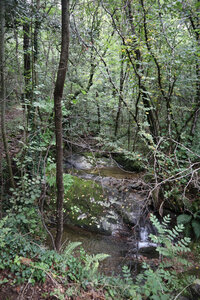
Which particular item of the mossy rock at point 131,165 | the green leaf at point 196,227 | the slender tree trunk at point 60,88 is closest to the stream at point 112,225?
the green leaf at point 196,227

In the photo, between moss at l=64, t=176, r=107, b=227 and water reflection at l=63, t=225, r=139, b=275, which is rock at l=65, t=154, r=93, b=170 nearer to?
moss at l=64, t=176, r=107, b=227

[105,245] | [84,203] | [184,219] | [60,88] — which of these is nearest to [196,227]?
[184,219]

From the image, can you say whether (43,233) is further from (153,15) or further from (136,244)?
(153,15)

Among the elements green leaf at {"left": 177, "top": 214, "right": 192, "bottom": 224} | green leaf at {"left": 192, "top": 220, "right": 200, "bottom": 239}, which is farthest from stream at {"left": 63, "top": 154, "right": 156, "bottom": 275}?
green leaf at {"left": 192, "top": 220, "right": 200, "bottom": 239}

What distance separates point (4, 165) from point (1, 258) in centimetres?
271

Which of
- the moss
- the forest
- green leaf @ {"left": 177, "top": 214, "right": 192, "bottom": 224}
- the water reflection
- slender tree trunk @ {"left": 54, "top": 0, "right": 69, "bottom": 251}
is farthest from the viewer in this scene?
the moss

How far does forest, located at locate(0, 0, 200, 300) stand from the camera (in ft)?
9.45

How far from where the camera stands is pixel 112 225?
223 inches

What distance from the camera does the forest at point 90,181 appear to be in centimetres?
288

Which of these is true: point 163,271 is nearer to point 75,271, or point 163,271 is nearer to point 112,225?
point 75,271

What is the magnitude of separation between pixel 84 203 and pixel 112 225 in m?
1.15

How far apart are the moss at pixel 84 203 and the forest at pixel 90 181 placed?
0.03 meters

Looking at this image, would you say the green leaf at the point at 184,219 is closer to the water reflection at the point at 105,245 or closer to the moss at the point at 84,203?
the water reflection at the point at 105,245

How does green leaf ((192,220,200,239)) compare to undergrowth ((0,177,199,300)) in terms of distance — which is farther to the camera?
green leaf ((192,220,200,239))
